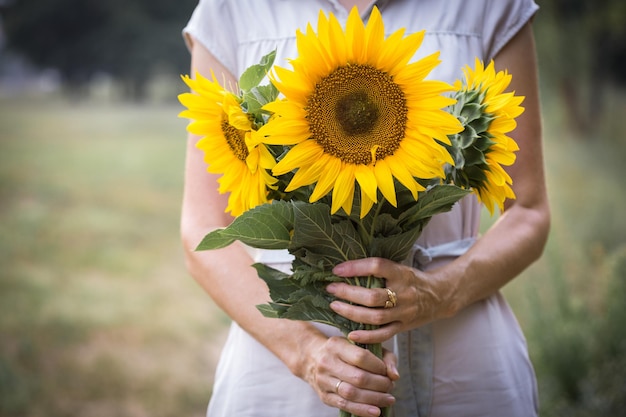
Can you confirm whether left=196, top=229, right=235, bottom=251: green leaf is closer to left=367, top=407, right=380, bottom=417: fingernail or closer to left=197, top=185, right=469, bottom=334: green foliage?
left=197, top=185, right=469, bottom=334: green foliage

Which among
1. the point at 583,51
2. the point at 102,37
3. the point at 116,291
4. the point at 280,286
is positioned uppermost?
the point at 583,51

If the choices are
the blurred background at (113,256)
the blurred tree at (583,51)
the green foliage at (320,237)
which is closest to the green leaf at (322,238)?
the green foliage at (320,237)

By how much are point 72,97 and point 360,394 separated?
2.47m

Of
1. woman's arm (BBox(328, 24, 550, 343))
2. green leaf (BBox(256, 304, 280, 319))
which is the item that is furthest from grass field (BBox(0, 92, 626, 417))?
green leaf (BBox(256, 304, 280, 319))

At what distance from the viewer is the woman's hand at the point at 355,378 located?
2.67 feet

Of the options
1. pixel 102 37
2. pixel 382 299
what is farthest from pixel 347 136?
pixel 102 37

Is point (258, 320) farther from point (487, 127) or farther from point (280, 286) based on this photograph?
point (487, 127)

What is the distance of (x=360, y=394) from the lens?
2.68 ft

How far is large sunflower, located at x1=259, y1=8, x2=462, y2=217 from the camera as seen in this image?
26.1 inches

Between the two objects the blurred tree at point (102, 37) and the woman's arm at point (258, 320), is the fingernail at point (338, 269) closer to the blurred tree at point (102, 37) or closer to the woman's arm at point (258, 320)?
the woman's arm at point (258, 320)

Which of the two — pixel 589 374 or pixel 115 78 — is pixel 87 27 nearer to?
pixel 115 78

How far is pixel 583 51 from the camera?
4.61 m

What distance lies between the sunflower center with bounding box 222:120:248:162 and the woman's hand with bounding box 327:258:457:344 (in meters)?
0.20

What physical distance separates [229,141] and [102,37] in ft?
8.10
